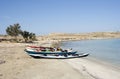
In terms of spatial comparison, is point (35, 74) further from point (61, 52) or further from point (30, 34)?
point (30, 34)

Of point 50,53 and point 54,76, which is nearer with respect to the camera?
point 54,76

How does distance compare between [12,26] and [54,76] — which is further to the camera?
[12,26]

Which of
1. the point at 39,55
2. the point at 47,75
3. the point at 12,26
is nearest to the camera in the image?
the point at 47,75

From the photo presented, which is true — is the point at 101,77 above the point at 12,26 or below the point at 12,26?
below

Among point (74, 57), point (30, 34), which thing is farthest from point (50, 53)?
point (30, 34)

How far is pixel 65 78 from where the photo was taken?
51.5 feet

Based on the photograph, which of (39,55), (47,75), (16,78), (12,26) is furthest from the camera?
(12,26)

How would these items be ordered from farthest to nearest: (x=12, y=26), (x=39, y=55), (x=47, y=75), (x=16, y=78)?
(x=12, y=26) < (x=39, y=55) < (x=47, y=75) < (x=16, y=78)

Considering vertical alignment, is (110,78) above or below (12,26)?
below

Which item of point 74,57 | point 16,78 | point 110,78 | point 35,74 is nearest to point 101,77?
point 110,78

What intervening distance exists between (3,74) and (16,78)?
1.90 metres

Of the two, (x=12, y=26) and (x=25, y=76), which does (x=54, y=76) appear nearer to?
(x=25, y=76)

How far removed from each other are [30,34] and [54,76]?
64746 mm

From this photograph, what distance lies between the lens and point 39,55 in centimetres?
2970
